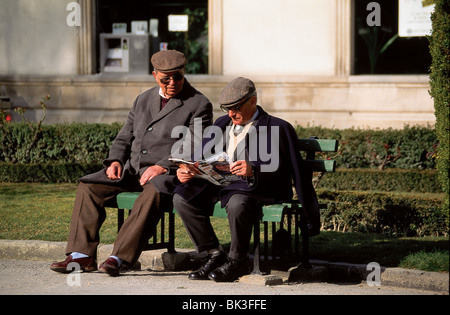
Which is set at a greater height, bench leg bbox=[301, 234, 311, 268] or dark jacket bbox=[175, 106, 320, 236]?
→ dark jacket bbox=[175, 106, 320, 236]

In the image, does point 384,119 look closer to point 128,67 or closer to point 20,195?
point 128,67

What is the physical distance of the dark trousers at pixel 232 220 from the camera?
6.13 metres

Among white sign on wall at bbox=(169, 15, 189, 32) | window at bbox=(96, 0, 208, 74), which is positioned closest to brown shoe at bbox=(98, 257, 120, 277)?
window at bbox=(96, 0, 208, 74)

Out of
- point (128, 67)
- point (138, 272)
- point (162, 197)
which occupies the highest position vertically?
point (128, 67)

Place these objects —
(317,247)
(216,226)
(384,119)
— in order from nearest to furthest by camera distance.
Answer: (317,247) < (216,226) < (384,119)

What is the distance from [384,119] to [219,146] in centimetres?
836

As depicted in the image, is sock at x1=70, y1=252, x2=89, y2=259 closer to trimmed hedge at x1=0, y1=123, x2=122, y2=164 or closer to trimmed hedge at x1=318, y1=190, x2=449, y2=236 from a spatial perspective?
trimmed hedge at x1=318, y1=190, x2=449, y2=236

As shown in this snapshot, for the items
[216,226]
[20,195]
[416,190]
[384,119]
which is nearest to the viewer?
[216,226]

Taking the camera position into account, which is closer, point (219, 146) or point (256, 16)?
point (219, 146)

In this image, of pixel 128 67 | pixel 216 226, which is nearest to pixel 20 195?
pixel 216 226

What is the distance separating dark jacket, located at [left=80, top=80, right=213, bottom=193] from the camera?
6.96 meters

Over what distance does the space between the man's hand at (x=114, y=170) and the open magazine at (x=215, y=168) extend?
2.32 ft

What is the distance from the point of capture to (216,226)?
826 cm

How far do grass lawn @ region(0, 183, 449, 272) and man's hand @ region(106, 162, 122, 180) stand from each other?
94 centimetres
